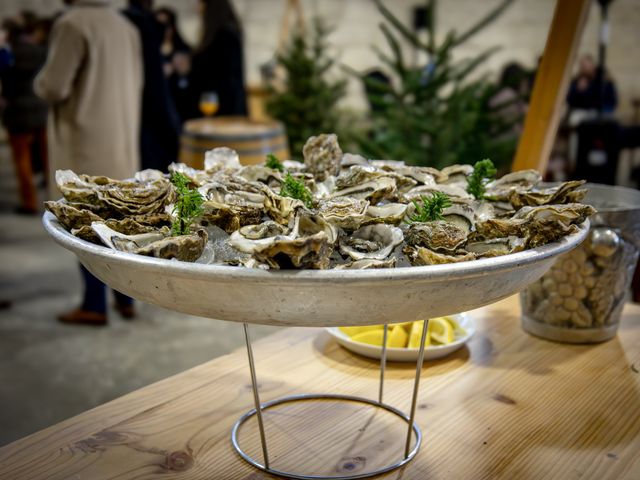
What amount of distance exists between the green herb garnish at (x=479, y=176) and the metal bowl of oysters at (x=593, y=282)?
337mm

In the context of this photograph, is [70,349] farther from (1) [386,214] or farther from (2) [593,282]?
(1) [386,214]

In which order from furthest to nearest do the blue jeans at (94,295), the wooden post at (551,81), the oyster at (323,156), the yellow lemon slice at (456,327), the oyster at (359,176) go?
the blue jeans at (94,295) → the wooden post at (551,81) → the yellow lemon slice at (456,327) → the oyster at (323,156) → the oyster at (359,176)

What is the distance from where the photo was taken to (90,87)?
2.82 m

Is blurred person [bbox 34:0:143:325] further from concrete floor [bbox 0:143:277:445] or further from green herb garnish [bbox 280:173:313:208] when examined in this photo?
green herb garnish [bbox 280:173:313:208]

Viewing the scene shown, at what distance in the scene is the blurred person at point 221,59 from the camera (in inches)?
165

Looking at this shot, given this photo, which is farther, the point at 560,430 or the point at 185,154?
the point at 185,154

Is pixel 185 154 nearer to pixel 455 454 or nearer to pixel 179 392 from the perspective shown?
pixel 179 392

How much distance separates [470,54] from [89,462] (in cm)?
692

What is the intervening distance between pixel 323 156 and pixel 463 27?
657cm

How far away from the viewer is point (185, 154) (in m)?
3.06

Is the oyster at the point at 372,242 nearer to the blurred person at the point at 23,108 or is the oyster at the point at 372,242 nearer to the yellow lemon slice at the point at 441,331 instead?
the yellow lemon slice at the point at 441,331

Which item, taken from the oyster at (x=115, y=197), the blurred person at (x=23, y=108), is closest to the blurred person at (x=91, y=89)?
the oyster at (x=115, y=197)

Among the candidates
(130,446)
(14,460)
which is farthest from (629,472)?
(14,460)

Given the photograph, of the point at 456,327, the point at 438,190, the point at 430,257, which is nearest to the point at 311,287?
the point at 430,257
